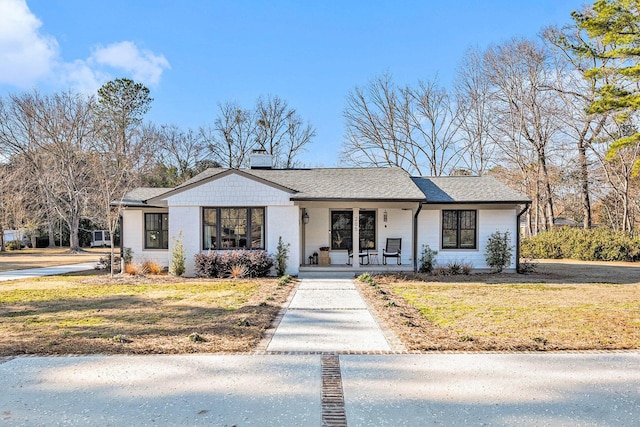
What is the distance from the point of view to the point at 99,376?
4406 millimetres

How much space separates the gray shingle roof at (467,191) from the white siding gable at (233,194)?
5.40 meters

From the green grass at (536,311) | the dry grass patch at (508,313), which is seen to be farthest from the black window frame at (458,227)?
the green grass at (536,311)

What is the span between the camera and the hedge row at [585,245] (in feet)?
66.2

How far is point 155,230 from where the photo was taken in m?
15.6

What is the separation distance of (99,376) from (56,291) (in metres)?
7.86

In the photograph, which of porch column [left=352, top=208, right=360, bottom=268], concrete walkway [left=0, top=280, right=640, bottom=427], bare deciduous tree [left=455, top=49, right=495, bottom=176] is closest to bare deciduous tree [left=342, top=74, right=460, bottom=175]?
bare deciduous tree [left=455, top=49, right=495, bottom=176]

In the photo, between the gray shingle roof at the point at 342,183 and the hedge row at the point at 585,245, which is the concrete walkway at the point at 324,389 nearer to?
the gray shingle roof at the point at 342,183

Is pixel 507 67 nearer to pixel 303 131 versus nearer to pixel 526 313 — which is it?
pixel 303 131

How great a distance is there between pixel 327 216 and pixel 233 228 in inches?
141

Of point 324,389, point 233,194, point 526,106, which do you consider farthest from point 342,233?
point 526,106

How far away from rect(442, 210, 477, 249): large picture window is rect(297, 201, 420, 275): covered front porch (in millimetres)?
1187

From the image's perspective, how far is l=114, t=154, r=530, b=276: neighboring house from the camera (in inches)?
532

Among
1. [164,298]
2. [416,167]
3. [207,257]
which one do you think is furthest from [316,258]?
[416,167]

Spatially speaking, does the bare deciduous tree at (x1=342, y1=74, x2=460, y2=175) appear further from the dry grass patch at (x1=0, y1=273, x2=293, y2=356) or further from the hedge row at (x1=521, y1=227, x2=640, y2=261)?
the dry grass patch at (x1=0, y1=273, x2=293, y2=356)
